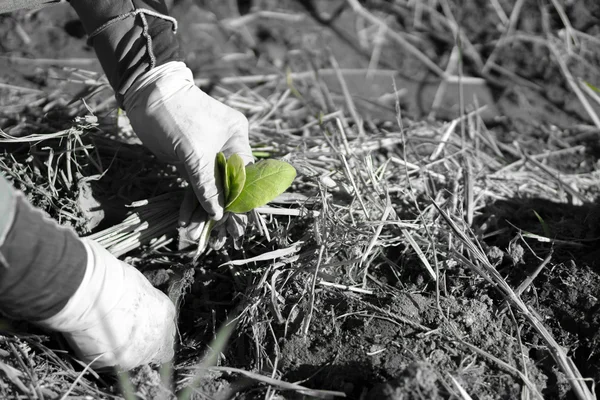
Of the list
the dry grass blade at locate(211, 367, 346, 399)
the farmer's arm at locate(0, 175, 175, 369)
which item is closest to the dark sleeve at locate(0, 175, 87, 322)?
the farmer's arm at locate(0, 175, 175, 369)

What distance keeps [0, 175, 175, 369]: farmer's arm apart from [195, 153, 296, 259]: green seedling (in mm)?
332

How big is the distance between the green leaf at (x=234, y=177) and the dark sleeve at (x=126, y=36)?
1.27ft

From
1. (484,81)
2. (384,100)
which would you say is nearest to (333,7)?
(384,100)

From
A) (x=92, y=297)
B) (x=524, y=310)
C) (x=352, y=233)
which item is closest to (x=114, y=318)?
(x=92, y=297)

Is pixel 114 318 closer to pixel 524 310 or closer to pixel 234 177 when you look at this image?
pixel 234 177

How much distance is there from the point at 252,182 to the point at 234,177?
0.18 feet

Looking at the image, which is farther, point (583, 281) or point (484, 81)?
point (484, 81)

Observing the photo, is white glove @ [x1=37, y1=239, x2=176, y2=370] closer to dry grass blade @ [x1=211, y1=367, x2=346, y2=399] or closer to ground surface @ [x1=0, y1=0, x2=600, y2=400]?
ground surface @ [x1=0, y1=0, x2=600, y2=400]

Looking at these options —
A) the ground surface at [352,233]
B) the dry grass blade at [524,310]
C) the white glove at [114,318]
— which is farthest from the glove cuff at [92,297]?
the dry grass blade at [524,310]

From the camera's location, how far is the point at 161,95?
1597 mm

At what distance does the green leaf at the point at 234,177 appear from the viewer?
152 centimetres

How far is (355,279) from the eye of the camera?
1.57 metres

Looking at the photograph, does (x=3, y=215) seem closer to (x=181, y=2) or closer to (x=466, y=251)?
(x=466, y=251)

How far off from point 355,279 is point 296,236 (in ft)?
0.80
